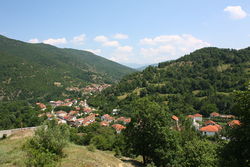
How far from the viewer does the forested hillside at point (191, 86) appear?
Answer: 82.4m

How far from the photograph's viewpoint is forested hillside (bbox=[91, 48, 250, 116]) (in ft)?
270

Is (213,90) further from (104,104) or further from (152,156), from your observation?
(152,156)

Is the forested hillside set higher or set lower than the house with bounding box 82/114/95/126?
higher

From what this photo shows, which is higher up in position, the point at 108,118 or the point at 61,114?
the point at 108,118

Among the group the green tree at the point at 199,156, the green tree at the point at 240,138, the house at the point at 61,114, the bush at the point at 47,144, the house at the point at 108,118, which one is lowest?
the house at the point at 61,114

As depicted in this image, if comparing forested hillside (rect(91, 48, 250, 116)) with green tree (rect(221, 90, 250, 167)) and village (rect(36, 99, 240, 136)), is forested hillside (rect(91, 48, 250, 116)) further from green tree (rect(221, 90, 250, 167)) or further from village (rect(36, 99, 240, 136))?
green tree (rect(221, 90, 250, 167))

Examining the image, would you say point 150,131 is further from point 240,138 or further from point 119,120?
point 119,120

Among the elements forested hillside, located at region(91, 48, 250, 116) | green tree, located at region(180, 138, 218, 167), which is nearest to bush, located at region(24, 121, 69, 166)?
green tree, located at region(180, 138, 218, 167)

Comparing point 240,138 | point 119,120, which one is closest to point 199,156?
point 240,138

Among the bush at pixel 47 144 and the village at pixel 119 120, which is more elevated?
the bush at pixel 47 144

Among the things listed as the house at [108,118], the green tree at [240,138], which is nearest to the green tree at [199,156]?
the green tree at [240,138]

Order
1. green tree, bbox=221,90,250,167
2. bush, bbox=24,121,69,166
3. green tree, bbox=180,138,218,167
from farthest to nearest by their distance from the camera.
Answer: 1. green tree, bbox=180,138,218,167
2. bush, bbox=24,121,69,166
3. green tree, bbox=221,90,250,167

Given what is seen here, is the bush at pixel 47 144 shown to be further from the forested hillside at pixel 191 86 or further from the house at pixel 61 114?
the house at pixel 61 114

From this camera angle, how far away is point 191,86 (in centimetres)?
10475
